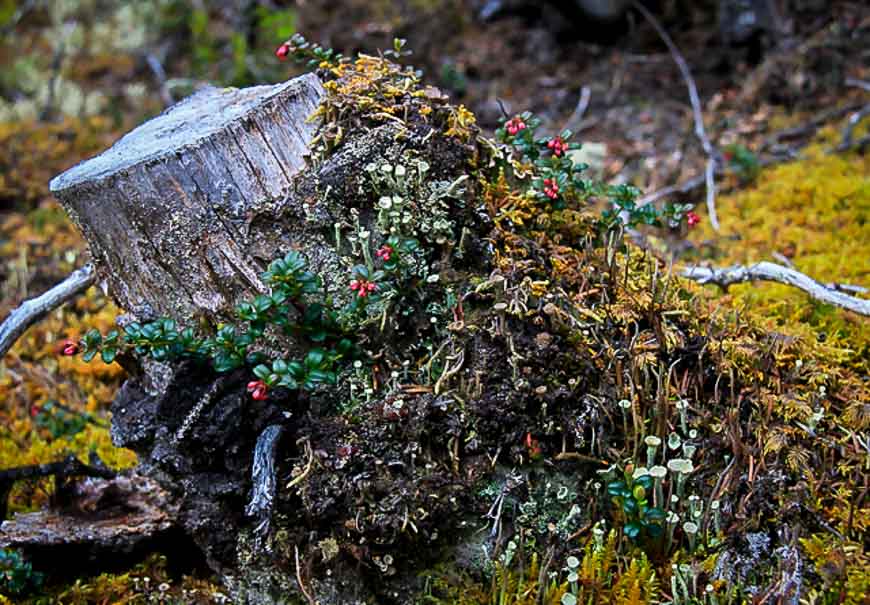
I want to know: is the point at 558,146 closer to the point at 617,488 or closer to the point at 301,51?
the point at 301,51

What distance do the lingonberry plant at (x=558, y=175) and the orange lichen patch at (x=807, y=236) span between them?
24.7 inches

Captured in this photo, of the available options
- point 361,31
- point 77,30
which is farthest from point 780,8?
point 77,30

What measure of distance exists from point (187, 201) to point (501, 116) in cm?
437

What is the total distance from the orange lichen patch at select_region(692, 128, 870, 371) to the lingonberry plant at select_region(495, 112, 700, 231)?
24.7 inches

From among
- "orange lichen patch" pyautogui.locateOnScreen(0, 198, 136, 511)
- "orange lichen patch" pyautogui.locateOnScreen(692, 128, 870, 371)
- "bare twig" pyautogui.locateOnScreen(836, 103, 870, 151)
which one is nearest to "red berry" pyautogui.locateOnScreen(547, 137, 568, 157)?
"orange lichen patch" pyautogui.locateOnScreen(692, 128, 870, 371)

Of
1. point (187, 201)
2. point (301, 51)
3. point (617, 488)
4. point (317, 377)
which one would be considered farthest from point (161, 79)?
point (617, 488)

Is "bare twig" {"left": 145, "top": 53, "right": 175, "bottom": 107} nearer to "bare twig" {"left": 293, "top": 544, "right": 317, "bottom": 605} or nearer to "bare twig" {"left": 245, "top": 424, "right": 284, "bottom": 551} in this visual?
"bare twig" {"left": 245, "top": 424, "right": 284, "bottom": 551}

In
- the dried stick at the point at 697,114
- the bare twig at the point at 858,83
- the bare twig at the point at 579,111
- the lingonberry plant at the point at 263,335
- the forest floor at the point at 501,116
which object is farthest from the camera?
the bare twig at the point at 579,111

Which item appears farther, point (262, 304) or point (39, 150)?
point (39, 150)

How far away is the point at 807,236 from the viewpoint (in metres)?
4.70

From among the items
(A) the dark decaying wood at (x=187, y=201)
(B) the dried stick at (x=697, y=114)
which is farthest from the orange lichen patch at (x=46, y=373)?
(B) the dried stick at (x=697, y=114)

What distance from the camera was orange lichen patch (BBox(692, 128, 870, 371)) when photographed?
3525 millimetres

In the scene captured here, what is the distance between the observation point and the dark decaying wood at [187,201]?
2.73 m

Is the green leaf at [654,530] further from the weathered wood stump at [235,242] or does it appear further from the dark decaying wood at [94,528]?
the dark decaying wood at [94,528]
